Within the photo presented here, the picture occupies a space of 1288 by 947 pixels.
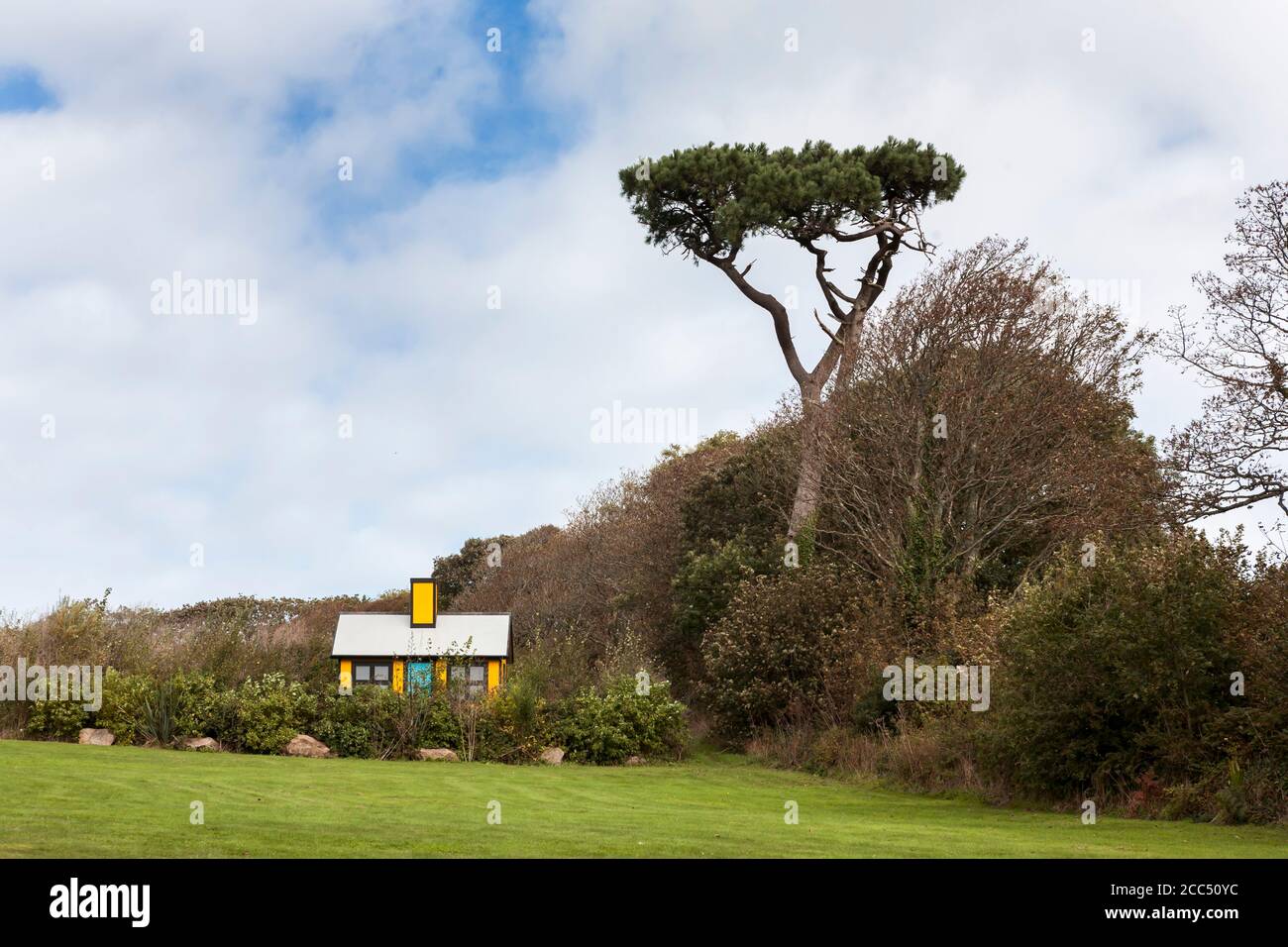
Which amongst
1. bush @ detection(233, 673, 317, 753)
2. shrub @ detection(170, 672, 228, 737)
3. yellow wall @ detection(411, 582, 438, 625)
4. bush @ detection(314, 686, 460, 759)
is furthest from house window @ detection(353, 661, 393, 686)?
shrub @ detection(170, 672, 228, 737)

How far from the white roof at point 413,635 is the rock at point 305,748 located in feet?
25.5

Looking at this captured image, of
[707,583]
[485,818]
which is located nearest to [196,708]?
[707,583]

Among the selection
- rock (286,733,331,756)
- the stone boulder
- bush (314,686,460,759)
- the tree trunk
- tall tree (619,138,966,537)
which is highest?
tall tree (619,138,966,537)

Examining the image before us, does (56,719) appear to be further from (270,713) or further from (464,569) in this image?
(464,569)

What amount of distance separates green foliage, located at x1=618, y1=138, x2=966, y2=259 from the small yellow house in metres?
12.7

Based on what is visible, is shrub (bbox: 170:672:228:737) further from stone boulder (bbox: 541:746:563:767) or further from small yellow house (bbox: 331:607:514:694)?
stone boulder (bbox: 541:746:563:767)

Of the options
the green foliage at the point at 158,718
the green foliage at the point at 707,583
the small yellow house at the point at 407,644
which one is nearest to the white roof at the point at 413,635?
the small yellow house at the point at 407,644

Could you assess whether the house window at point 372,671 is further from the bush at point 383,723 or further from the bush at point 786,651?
→ the bush at point 786,651

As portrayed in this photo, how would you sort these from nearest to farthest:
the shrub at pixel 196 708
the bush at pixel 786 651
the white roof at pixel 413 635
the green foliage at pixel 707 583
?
the shrub at pixel 196 708 → the bush at pixel 786 651 → the green foliage at pixel 707 583 → the white roof at pixel 413 635

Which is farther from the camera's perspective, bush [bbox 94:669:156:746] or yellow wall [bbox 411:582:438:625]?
yellow wall [bbox 411:582:438:625]

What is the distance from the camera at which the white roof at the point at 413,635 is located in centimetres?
3594

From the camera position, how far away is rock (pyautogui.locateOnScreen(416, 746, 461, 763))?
2738 cm
